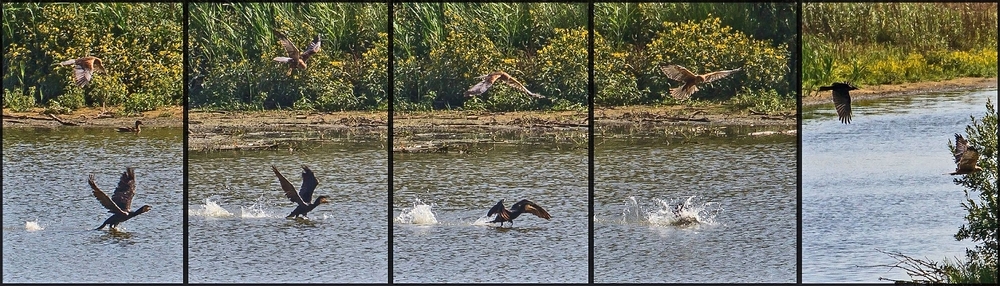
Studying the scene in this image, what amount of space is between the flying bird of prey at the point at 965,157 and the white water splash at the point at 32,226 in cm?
424

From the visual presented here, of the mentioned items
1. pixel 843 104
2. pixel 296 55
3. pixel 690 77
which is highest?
pixel 296 55

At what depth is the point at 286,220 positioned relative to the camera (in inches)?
311

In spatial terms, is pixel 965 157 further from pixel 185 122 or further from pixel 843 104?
pixel 185 122

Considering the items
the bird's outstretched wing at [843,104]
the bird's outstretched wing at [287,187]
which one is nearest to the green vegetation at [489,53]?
the bird's outstretched wing at [287,187]

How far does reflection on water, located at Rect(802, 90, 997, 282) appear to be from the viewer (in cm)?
791

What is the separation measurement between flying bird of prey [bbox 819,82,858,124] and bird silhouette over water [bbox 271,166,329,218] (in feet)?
7.91

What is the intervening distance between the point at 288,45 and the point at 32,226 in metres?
1.47

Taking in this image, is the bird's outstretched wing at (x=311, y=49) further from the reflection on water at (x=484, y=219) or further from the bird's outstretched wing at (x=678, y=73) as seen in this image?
the bird's outstretched wing at (x=678, y=73)

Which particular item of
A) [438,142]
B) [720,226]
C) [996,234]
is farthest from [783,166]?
[438,142]

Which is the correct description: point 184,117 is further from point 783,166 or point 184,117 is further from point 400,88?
point 783,166

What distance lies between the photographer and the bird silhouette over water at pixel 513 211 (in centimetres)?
781

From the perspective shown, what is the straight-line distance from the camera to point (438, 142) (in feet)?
25.7

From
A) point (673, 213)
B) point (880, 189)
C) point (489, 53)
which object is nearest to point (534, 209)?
point (673, 213)

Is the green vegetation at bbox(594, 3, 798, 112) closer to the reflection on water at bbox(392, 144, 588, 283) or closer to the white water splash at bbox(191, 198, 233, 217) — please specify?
the reflection on water at bbox(392, 144, 588, 283)
